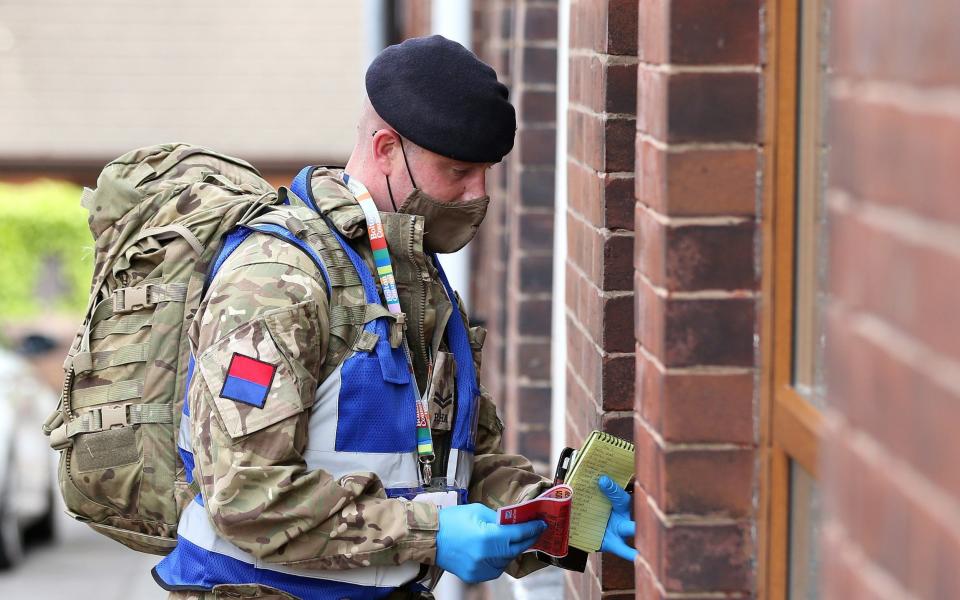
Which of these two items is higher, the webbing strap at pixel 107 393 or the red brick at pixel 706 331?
the red brick at pixel 706 331

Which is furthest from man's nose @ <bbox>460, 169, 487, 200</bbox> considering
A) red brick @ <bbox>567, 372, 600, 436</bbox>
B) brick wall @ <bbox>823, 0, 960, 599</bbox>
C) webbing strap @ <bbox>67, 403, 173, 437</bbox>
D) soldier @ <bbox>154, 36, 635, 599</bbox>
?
brick wall @ <bbox>823, 0, 960, 599</bbox>

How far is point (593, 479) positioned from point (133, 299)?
3.21ft

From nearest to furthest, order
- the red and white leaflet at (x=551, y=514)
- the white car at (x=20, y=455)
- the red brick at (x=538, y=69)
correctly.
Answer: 1. the red and white leaflet at (x=551, y=514)
2. the red brick at (x=538, y=69)
3. the white car at (x=20, y=455)

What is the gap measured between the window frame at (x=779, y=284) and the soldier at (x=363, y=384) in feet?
1.75

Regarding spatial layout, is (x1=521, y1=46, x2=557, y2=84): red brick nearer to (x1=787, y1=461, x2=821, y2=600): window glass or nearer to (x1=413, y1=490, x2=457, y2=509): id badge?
(x1=413, y1=490, x2=457, y2=509): id badge

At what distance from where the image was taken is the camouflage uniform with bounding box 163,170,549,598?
2340 millimetres

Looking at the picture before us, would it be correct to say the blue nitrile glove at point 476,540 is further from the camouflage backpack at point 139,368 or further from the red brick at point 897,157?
the red brick at point 897,157

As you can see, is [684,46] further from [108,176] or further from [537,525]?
[108,176]

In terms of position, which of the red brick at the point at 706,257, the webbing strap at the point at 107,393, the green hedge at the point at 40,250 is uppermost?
the red brick at the point at 706,257

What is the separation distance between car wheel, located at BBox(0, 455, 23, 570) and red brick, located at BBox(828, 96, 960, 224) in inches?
306

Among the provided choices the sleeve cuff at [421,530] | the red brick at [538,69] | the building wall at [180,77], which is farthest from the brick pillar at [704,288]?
the building wall at [180,77]

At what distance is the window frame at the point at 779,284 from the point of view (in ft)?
6.34

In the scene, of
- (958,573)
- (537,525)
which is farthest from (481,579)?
(958,573)

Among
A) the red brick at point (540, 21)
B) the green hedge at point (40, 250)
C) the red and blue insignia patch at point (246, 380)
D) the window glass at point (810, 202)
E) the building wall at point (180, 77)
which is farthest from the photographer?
the building wall at point (180, 77)
